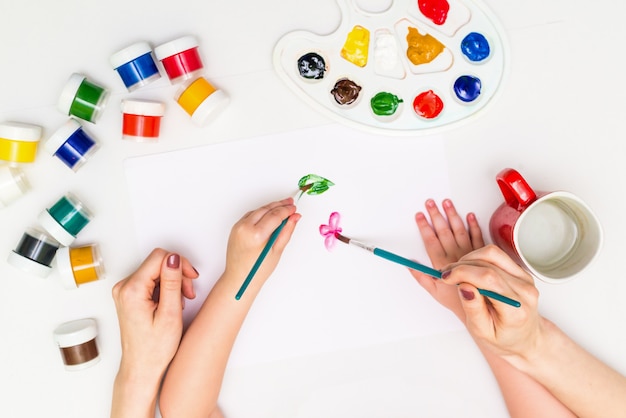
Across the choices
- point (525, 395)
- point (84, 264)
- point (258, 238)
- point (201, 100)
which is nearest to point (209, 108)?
point (201, 100)

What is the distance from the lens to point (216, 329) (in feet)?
2.97

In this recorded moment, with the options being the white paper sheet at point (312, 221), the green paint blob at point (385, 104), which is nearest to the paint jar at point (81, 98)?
the white paper sheet at point (312, 221)

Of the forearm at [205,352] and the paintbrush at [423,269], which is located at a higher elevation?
the paintbrush at [423,269]

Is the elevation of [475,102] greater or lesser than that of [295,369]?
greater

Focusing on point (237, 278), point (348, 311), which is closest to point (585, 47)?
point (348, 311)

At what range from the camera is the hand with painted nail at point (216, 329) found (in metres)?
0.89

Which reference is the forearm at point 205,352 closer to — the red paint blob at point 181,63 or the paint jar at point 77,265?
the paint jar at point 77,265

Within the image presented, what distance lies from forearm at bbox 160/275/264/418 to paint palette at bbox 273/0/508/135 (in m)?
0.34

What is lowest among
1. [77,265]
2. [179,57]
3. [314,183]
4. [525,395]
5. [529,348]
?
[525,395]

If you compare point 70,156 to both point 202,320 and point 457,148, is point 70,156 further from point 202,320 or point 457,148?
point 457,148

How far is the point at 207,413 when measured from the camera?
0.93m

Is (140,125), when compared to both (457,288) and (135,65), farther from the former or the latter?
(457,288)

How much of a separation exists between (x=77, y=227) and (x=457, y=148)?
0.66 meters

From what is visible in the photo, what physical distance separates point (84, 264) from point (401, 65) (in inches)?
25.0
